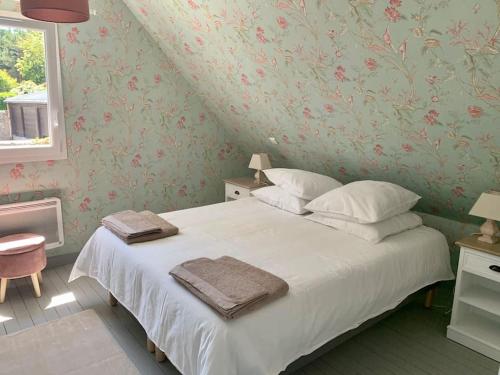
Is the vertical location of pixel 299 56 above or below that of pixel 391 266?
above

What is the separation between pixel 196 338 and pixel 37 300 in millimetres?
1722

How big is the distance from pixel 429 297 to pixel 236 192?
77.0 inches

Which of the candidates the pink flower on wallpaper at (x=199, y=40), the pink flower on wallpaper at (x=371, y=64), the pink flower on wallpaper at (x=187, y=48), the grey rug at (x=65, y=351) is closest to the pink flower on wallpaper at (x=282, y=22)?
the pink flower on wallpaper at (x=371, y=64)

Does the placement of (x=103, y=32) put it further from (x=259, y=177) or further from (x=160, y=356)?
(x=160, y=356)

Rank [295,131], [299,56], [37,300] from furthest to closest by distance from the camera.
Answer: [295,131] → [37,300] → [299,56]

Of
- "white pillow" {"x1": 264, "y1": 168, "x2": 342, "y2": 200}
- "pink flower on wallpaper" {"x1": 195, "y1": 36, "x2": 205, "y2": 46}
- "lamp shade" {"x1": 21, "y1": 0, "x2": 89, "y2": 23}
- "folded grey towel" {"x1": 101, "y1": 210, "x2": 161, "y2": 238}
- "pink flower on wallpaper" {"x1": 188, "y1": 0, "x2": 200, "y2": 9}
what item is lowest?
"folded grey towel" {"x1": 101, "y1": 210, "x2": 161, "y2": 238}

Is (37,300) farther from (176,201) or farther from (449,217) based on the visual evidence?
(449,217)

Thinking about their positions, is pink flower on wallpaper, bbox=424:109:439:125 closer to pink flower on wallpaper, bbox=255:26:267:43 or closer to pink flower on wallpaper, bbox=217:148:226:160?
pink flower on wallpaper, bbox=255:26:267:43

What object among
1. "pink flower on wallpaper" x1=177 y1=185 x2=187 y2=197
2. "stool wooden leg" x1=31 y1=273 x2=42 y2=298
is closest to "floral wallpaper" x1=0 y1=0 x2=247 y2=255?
"pink flower on wallpaper" x1=177 y1=185 x2=187 y2=197

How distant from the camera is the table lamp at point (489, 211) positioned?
6.95 feet

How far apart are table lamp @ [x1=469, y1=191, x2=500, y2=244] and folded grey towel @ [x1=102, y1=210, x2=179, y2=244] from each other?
5.85ft

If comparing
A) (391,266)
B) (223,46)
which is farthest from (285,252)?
(223,46)

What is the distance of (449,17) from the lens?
5.32 ft

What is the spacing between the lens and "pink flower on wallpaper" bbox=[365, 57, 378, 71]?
2066mm
